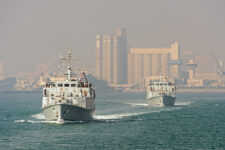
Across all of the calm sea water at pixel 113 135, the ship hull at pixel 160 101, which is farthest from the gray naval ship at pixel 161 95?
the calm sea water at pixel 113 135

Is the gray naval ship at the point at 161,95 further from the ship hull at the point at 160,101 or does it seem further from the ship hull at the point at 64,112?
the ship hull at the point at 64,112

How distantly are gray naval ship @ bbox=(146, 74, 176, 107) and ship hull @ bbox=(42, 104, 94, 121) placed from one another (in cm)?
7429

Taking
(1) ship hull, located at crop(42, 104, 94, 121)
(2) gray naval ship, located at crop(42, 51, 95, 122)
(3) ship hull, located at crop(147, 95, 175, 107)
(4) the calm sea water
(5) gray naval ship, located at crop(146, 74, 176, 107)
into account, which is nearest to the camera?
(4) the calm sea water

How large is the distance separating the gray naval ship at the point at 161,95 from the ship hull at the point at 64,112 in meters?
→ 74.3

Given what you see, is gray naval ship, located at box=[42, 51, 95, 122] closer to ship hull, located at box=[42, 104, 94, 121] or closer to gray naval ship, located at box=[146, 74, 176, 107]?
ship hull, located at box=[42, 104, 94, 121]

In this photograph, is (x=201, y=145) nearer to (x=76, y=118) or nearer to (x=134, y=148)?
(x=134, y=148)

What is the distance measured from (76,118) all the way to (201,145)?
27.2 m

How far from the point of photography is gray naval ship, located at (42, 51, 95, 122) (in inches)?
3554

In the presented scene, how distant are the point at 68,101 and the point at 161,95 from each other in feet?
252

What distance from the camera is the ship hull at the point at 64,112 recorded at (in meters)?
89.7

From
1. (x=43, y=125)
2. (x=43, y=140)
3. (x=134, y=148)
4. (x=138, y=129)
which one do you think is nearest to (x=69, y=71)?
(x=43, y=125)

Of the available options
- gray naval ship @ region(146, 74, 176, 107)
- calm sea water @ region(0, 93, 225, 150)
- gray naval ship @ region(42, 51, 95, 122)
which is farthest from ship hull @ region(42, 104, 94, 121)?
gray naval ship @ region(146, 74, 176, 107)

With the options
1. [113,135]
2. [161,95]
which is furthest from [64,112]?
[161,95]

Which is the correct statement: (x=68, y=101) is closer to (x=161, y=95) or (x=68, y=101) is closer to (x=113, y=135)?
(x=113, y=135)
